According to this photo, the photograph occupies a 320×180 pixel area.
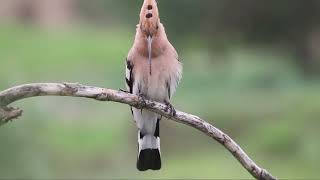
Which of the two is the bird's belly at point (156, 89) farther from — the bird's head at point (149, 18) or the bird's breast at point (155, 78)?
the bird's head at point (149, 18)

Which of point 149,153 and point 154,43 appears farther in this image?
point 149,153

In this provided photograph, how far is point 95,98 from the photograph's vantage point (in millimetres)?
2660

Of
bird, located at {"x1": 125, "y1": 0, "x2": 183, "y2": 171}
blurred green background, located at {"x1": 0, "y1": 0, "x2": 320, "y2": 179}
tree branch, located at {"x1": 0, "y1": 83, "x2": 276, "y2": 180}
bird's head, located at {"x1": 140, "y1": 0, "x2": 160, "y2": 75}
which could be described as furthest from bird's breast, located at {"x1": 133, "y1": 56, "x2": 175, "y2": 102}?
blurred green background, located at {"x1": 0, "y1": 0, "x2": 320, "y2": 179}

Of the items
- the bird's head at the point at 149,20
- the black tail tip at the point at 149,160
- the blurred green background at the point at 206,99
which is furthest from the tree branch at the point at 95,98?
the blurred green background at the point at 206,99

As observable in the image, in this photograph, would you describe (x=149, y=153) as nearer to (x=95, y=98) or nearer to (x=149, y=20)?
(x=149, y=20)

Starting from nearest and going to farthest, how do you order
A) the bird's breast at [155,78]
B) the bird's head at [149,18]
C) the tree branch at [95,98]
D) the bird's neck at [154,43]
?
1. the tree branch at [95,98]
2. the bird's head at [149,18]
3. the bird's neck at [154,43]
4. the bird's breast at [155,78]

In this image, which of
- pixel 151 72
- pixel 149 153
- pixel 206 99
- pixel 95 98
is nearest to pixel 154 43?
pixel 151 72

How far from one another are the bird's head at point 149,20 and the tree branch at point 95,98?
0.21 metres

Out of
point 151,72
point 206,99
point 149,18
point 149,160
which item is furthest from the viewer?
point 206,99

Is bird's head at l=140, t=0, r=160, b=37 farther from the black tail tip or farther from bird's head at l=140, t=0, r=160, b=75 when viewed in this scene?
the black tail tip

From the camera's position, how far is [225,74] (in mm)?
9750

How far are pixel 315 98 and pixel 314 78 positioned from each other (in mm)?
744

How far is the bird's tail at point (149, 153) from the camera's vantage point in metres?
3.51

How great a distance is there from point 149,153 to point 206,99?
511 centimetres
